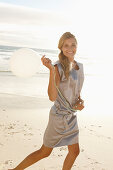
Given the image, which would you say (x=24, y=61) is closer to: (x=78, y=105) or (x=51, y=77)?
(x=51, y=77)

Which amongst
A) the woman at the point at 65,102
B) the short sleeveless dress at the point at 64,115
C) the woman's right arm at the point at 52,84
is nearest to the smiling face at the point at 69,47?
the woman at the point at 65,102

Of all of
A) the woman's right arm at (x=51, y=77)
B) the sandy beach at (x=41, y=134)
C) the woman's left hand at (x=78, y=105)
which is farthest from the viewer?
the sandy beach at (x=41, y=134)

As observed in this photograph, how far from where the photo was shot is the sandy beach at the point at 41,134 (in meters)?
3.65

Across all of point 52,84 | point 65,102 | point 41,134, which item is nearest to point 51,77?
point 52,84

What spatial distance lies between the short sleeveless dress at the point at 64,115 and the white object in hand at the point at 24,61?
0.33 meters

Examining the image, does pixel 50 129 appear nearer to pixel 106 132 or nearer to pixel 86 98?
pixel 106 132

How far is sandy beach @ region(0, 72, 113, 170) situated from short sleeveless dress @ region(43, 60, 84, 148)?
41.4 inches

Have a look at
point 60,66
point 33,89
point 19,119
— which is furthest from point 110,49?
point 60,66

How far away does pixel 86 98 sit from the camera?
25.6 feet

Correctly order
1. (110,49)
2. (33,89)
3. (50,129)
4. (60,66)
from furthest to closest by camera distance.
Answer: (110,49)
(33,89)
(50,129)
(60,66)

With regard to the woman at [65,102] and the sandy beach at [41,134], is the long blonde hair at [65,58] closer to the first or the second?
the woman at [65,102]

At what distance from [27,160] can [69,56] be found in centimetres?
115

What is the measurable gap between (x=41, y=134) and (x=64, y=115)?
2.24 m

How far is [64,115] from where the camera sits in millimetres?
2514
